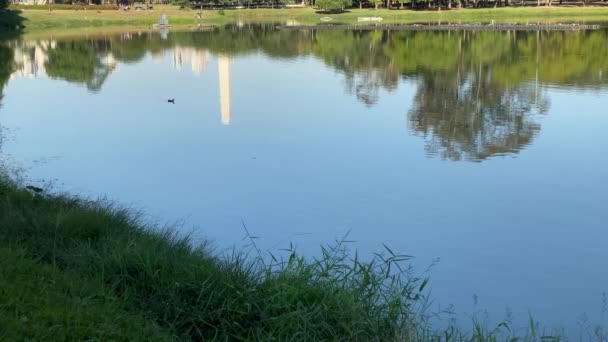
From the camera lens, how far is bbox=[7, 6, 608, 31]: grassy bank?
2349 inches

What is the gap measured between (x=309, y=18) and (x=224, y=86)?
4900cm

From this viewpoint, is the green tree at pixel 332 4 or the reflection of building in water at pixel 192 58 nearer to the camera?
the reflection of building in water at pixel 192 58

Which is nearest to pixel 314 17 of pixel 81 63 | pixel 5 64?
pixel 81 63

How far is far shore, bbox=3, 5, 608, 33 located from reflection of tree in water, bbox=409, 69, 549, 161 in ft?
106

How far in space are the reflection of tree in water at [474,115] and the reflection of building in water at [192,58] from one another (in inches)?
397

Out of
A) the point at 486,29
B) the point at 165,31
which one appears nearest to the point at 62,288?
the point at 486,29

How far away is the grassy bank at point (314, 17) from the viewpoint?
2349 inches

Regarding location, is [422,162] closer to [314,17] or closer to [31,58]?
[31,58]

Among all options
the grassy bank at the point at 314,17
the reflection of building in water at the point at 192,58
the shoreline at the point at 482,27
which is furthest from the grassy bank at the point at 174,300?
the grassy bank at the point at 314,17

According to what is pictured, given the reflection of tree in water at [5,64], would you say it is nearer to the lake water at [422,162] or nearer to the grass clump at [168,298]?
the lake water at [422,162]

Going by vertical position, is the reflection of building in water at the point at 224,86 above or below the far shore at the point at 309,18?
below

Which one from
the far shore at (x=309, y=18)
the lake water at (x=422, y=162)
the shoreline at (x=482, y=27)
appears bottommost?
the lake water at (x=422, y=162)

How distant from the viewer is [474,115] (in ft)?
60.3

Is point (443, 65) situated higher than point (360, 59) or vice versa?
point (360, 59)
